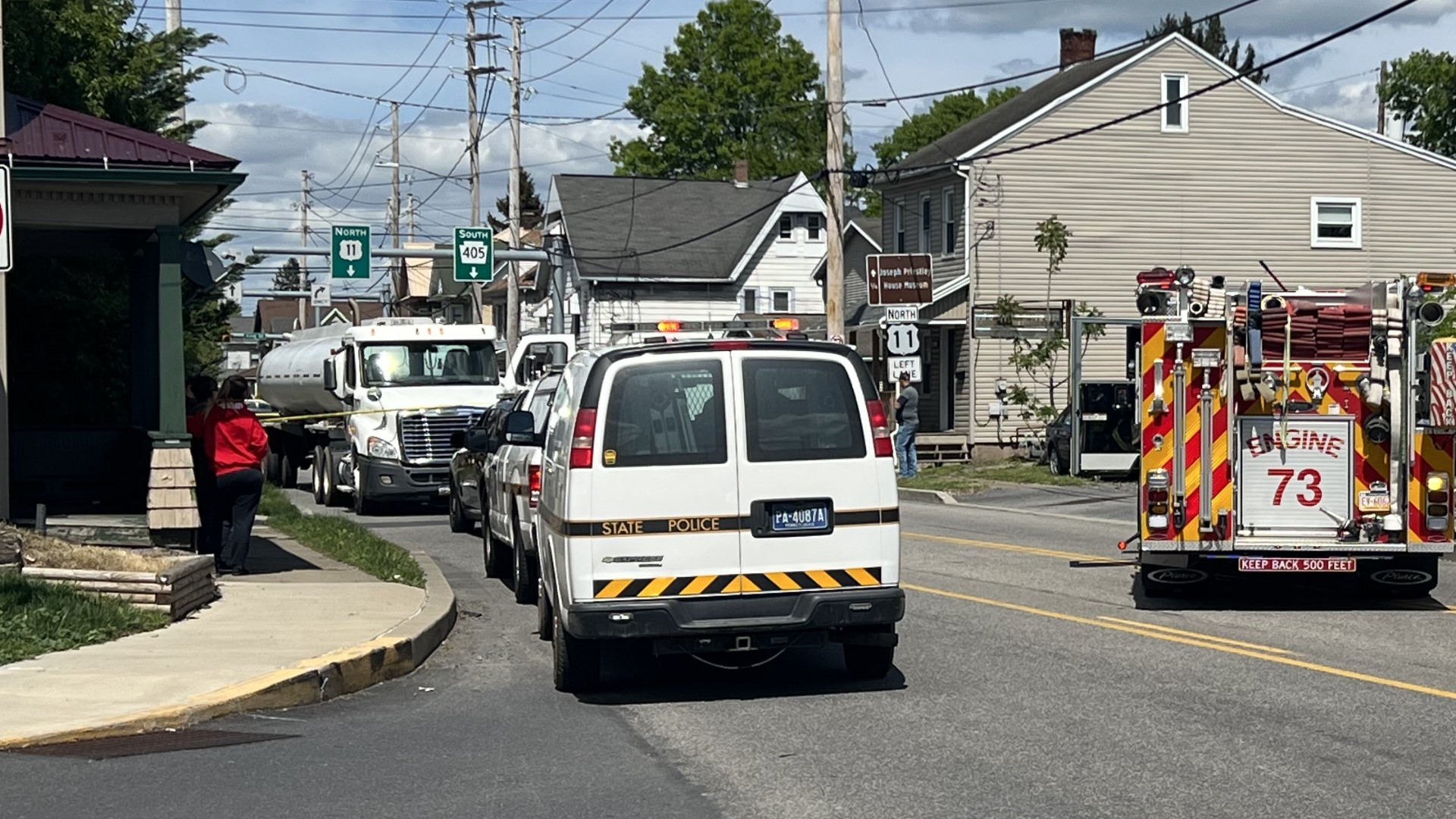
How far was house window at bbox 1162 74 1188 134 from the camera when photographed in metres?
42.8

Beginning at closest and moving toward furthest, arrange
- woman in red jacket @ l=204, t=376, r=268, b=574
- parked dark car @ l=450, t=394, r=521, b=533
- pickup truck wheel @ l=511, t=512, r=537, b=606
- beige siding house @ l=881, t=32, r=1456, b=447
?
pickup truck wheel @ l=511, t=512, r=537, b=606 < woman in red jacket @ l=204, t=376, r=268, b=574 < parked dark car @ l=450, t=394, r=521, b=533 < beige siding house @ l=881, t=32, r=1456, b=447

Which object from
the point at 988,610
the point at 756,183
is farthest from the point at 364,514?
the point at 756,183

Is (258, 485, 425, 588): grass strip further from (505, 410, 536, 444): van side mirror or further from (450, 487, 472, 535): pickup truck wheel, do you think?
(505, 410, 536, 444): van side mirror

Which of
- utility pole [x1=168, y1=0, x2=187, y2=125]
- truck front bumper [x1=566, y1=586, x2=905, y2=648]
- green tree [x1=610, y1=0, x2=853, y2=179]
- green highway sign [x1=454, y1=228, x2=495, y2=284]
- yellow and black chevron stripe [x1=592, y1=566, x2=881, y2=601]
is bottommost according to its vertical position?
truck front bumper [x1=566, y1=586, x2=905, y2=648]

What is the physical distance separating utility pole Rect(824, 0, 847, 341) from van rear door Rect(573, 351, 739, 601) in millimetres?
20231

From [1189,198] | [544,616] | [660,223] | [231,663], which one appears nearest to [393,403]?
[544,616]

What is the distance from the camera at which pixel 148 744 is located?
28.7ft

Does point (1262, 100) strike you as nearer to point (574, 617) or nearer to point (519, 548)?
point (519, 548)

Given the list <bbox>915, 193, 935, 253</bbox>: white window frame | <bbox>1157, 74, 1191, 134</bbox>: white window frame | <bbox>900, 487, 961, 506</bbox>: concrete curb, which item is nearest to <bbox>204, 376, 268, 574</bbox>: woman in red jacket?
<bbox>900, 487, 961, 506</bbox>: concrete curb

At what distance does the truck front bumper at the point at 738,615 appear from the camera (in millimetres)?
9742

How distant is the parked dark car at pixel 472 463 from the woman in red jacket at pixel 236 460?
258 cm

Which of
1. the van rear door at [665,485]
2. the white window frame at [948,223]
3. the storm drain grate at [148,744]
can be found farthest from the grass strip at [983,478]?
the storm drain grate at [148,744]

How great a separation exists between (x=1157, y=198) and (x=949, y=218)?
16.5ft

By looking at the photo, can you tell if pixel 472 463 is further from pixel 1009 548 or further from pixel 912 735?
pixel 912 735
